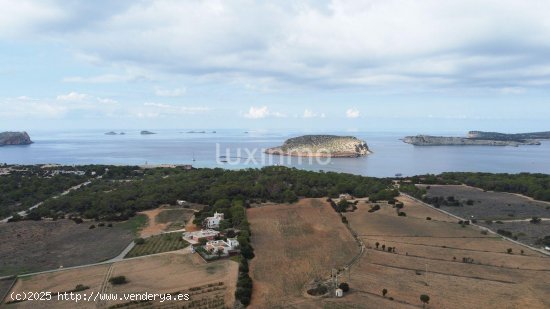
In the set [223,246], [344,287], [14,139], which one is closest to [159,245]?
[223,246]

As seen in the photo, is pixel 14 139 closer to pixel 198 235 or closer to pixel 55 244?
pixel 55 244

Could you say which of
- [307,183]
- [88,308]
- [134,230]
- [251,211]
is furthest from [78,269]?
[307,183]

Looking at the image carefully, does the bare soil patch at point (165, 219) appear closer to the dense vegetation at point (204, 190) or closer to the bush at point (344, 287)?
the dense vegetation at point (204, 190)

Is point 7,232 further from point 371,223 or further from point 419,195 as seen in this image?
point 419,195

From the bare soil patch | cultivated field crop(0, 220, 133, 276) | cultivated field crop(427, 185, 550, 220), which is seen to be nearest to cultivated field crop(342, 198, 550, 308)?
cultivated field crop(427, 185, 550, 220)

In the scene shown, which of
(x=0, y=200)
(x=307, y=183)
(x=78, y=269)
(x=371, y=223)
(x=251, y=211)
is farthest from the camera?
(x=307, y=183)

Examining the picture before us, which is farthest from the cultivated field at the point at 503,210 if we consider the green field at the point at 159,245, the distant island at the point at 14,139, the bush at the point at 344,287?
the distant island at the point at 14,139
